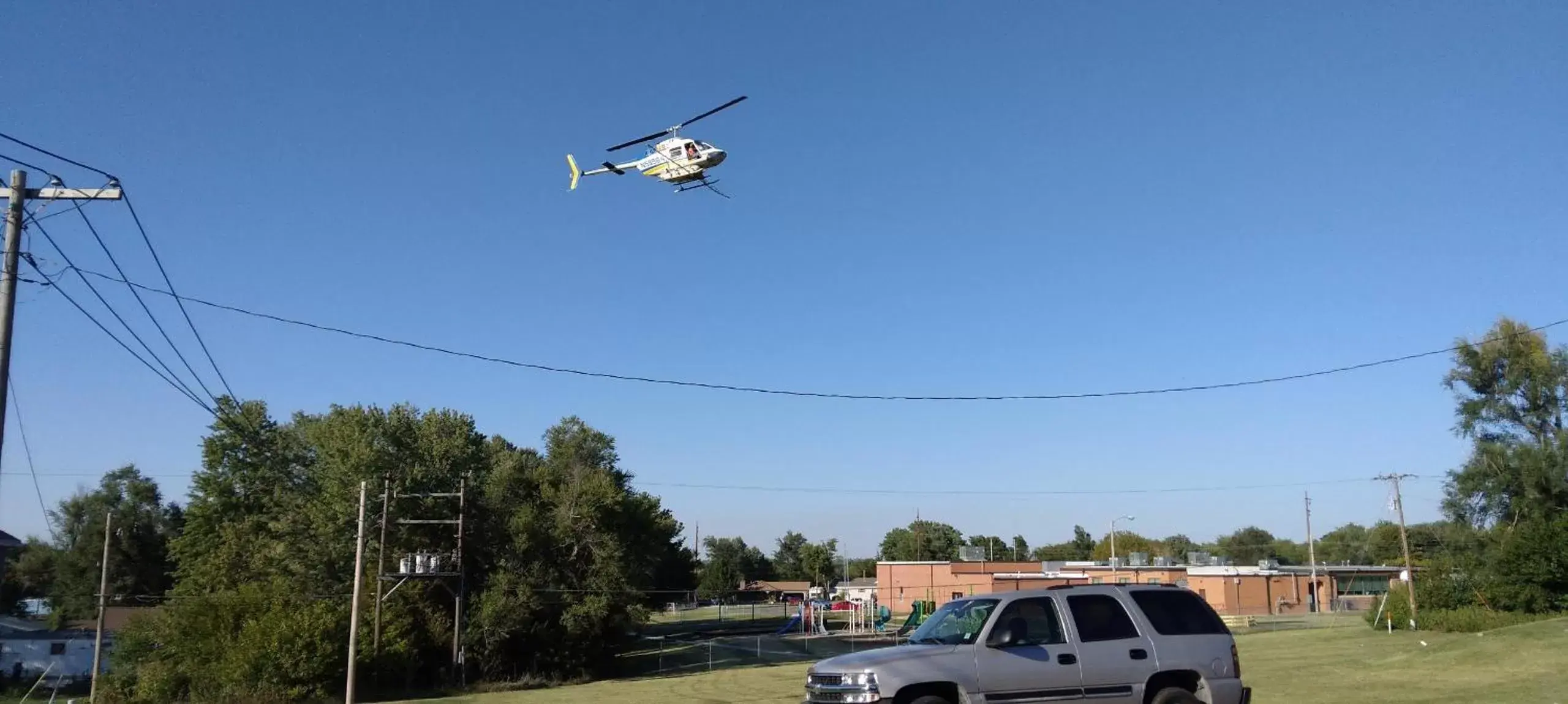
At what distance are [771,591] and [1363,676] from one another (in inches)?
4777

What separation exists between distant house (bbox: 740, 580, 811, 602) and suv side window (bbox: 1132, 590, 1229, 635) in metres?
117

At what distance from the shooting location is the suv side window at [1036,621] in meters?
11.7

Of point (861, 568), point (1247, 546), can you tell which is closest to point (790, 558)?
point (861, 568)

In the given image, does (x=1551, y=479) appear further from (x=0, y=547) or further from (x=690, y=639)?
(x=0, y=547)

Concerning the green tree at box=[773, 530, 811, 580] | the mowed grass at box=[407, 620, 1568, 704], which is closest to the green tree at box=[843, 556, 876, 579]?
the green tree at box=[773, 530, 811, 580]

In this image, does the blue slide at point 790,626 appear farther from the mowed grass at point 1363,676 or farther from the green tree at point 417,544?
the mowed grass at point 1363,676

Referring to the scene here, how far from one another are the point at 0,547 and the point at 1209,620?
72.8 meters

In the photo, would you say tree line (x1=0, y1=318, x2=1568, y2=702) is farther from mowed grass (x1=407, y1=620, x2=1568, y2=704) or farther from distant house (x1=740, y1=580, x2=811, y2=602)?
distant house (x1=740, y1=580, x2=811, y2=602)

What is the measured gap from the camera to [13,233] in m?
15.3

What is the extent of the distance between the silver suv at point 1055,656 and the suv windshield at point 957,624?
0.02 m

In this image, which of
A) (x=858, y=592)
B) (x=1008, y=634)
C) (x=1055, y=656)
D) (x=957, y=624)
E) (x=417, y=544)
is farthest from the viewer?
(x=858, y=592)

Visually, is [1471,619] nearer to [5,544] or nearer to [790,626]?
[790,626]

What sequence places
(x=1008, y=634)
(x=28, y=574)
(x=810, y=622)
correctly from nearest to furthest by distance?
(x=1008, y=634)
(x=810, y=622)
(x=28, y=574)

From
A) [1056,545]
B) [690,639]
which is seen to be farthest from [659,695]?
[1056,545]
